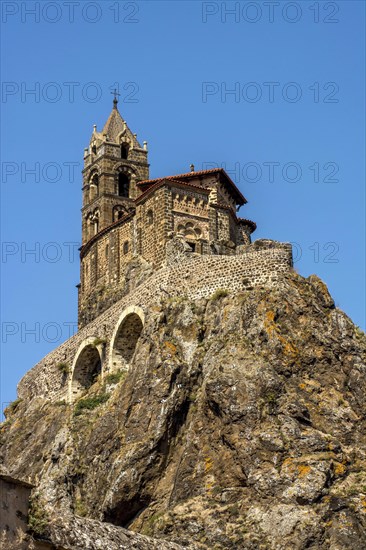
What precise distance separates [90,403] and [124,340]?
4231mm

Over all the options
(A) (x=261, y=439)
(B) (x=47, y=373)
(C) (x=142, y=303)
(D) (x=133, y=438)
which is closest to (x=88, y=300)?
(B) (x=47, y=373)

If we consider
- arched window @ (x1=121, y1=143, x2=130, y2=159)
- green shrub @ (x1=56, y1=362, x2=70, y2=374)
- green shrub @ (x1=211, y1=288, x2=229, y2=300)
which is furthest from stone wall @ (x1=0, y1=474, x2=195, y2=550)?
arched window @ (x1=121, y1=143, x2=130, y2=159)

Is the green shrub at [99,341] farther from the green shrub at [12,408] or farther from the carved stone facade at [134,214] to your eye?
the green shrub at [12,408]

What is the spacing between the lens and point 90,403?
2569 inches

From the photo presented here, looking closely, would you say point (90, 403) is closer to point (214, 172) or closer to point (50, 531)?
point (214, 172)

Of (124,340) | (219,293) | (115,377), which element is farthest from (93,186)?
(219,293)

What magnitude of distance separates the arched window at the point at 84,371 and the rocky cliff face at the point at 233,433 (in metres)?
5.48

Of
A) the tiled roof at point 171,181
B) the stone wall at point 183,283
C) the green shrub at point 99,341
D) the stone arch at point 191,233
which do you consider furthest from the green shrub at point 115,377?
the tiled roof at point 171,181

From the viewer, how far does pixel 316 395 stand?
2180 inches

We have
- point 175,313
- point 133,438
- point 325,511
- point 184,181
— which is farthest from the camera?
point 184,181

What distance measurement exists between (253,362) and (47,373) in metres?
21.9

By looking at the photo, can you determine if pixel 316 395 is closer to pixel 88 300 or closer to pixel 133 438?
pixel 133 438

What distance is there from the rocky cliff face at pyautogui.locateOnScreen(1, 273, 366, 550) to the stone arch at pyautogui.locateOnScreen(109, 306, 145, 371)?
2077 mm

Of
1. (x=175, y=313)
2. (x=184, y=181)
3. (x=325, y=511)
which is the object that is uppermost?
(x=184, y=181)
